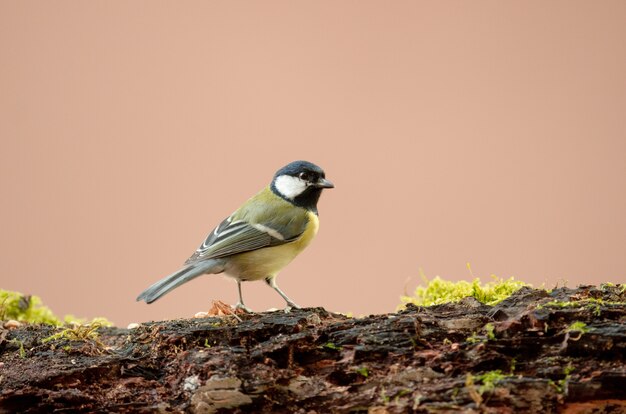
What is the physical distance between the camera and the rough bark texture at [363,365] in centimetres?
159

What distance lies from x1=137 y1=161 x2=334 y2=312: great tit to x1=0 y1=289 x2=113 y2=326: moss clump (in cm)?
69

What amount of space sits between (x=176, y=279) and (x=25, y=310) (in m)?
1.08

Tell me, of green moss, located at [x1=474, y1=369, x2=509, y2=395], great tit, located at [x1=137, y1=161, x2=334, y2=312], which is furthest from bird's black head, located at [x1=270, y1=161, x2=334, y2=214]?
green moss, located at [x1=474, y1=369, x2=509, y2=395]

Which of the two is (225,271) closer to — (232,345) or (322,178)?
(322,178)

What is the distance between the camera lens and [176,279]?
106 inches

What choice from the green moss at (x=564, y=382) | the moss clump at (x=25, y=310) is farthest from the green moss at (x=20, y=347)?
the green moss at (x=564, y=382)

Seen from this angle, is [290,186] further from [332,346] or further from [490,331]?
[490,331]

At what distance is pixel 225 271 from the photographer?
9.54 ft

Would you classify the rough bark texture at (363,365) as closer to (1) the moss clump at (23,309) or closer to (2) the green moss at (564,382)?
(2) the green moss at (564,382)

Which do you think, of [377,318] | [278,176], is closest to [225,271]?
[278,176]

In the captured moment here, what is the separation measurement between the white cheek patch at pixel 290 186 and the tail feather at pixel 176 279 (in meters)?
0.53

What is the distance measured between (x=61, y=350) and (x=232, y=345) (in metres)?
0.59

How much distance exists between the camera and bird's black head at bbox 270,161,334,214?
3.05 m

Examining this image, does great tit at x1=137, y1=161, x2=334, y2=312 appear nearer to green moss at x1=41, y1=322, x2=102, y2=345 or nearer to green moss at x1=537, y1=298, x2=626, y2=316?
green moss at x1=41, y1=322, x2=102, y2=345
